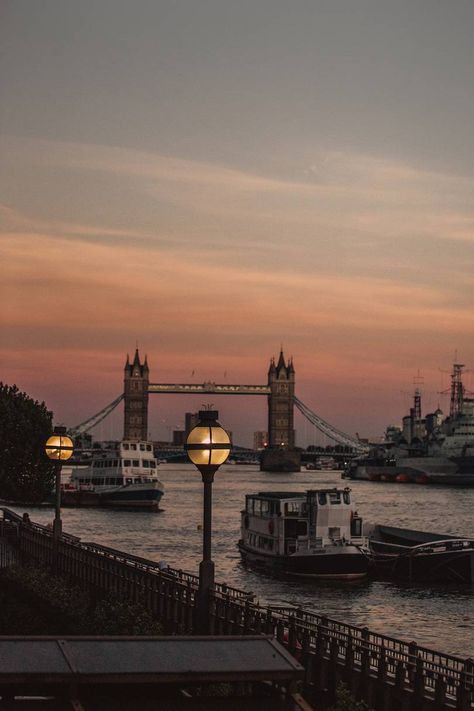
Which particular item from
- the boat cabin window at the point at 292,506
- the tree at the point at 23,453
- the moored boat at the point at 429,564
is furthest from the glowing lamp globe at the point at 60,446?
the tree at the point at 23,453

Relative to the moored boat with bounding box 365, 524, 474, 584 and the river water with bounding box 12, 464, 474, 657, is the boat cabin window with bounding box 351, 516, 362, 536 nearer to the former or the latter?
the moored boat with bounding box 365, 524, 474, 584

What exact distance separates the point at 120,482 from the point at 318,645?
353 ft

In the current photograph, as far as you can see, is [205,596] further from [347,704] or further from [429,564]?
[429,564]

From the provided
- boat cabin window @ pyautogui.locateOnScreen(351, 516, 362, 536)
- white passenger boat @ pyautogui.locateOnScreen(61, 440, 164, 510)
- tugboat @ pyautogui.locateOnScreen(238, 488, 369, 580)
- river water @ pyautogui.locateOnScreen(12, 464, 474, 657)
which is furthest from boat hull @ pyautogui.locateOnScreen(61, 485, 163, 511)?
boat cabin window @ pyautogui.locateOnScreen(351, 516, 362, 536)

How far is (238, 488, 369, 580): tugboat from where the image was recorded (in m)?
58.2

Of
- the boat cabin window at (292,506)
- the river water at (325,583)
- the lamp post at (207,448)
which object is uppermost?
the lamp post at (207,448)

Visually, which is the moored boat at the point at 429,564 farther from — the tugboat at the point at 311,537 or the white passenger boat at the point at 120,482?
the white passenger boat at the point at 120,482

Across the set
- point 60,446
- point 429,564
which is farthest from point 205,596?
point 429,564

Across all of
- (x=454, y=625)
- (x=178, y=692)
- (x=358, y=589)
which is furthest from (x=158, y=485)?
(x=178, y=692)

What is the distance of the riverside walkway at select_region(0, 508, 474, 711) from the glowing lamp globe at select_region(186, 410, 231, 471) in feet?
9.71

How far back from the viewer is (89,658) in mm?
8297

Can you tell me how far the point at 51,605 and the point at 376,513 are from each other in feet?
328

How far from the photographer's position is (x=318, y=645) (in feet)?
64.9

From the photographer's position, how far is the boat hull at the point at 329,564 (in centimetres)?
5772
